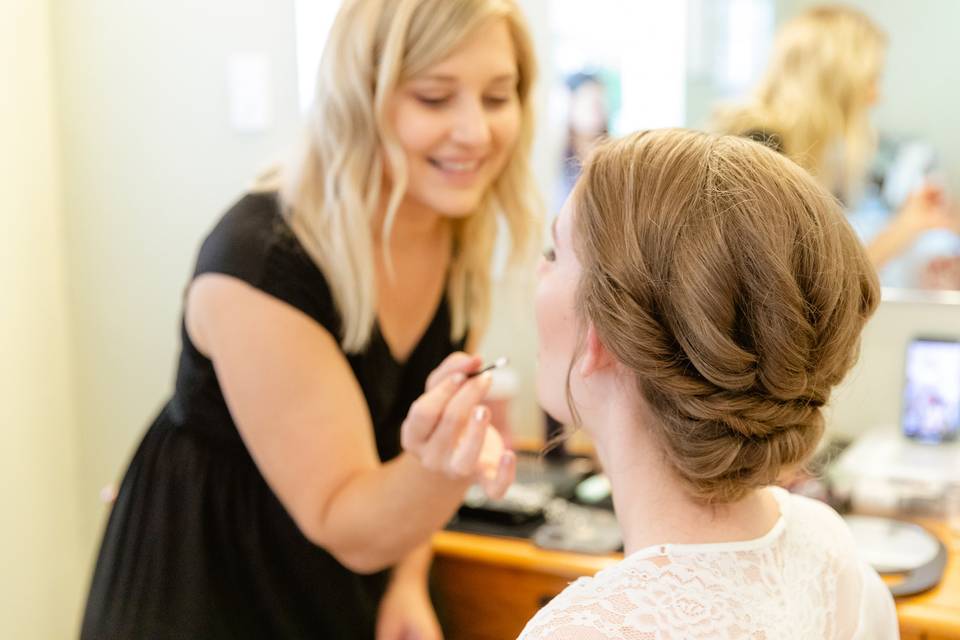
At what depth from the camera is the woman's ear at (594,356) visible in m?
0.87

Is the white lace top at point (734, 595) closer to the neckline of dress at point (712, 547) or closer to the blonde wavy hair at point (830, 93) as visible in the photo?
the neckline of dress at point (712, 547)

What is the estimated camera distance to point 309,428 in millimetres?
1187

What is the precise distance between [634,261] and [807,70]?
3.64 feet

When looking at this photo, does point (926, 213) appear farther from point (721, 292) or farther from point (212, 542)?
point (212, 542)

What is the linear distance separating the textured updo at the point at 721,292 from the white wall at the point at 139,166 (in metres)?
1.11

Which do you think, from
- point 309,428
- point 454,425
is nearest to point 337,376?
point 309,428

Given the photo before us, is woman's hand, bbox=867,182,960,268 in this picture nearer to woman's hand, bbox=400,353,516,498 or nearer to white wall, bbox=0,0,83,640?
woman's hand, bbox=400,353,516,498

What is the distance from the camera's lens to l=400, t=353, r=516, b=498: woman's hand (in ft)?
3.58

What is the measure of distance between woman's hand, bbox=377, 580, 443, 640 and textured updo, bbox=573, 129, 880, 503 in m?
0.63

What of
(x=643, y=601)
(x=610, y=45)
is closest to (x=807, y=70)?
(x=610, y=45)

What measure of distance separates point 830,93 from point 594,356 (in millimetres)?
1078

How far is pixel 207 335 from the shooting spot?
120 centimetres

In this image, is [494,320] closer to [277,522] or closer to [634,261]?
[277,522]

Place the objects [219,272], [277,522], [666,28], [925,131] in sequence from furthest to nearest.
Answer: [666,28] → [925,131] → [277,522] → [219,272]
